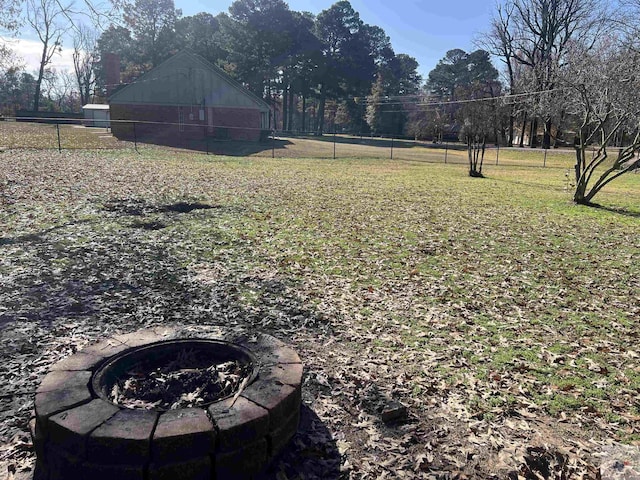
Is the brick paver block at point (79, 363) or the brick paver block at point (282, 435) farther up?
the brick paver block at point (79, 363)

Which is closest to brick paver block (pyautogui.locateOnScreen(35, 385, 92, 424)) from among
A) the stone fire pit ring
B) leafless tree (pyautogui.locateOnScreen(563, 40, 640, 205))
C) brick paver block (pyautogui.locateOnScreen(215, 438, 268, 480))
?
the stone fire pit ring

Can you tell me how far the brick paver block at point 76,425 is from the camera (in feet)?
7.77

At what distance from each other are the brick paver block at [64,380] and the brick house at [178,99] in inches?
1358

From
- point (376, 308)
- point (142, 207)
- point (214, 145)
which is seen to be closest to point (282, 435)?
point (376, 308)

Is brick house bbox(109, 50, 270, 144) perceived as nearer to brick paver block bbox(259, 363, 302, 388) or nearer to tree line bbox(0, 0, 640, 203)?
tree line bbox(0, 0, 640, 203)

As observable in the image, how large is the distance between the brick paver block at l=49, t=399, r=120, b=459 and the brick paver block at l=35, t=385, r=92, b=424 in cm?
5

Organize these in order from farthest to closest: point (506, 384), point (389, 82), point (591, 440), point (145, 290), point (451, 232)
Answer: point (389, 82) < point (451, 232) < point (145, 290) < point (506, 384) < point (591, 440)

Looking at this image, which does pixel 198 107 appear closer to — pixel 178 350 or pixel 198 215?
pixel 198 215

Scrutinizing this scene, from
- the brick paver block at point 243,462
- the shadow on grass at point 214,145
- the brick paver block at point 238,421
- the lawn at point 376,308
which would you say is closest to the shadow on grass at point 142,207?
the lawn at point 376,308

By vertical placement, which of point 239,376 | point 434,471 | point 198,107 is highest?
point 198,107

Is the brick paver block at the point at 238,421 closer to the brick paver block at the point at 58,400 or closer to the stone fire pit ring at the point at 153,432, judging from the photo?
the stone fire pit ring at the point at 153,432

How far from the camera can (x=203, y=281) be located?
244 inches

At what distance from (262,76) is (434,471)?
193ft

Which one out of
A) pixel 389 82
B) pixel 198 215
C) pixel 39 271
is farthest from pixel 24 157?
pixel 389 82
